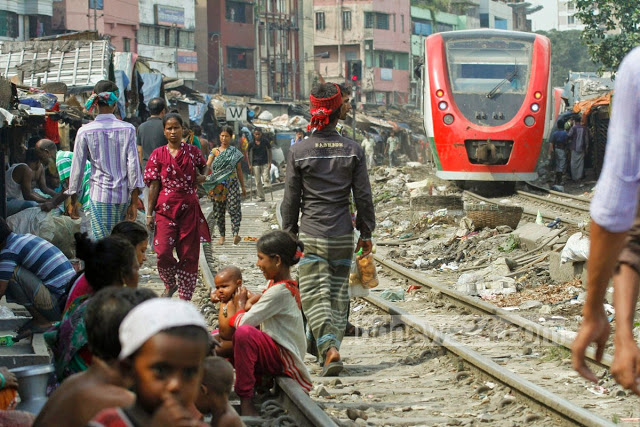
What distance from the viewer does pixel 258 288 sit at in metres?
10.9

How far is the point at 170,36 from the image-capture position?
59.1 metres

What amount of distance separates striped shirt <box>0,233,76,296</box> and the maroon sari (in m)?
1.97

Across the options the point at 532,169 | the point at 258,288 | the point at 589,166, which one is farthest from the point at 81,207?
the point at 589,166

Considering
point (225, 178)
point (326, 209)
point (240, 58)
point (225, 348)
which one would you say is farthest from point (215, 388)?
point (240, 58)

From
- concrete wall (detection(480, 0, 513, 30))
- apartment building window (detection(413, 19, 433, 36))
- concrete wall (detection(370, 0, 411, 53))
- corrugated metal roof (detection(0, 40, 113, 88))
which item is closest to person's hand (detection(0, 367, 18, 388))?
corrugated metal roof (detection(0, 40, 113, 88))

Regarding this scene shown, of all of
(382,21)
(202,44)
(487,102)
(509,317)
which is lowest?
(509,317)

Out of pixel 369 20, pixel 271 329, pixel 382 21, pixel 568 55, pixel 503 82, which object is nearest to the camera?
pixel 271 329

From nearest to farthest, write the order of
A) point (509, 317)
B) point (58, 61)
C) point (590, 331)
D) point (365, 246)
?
point (590, 331) → point (365, 246) → point (509, 317) → point (58, 61)

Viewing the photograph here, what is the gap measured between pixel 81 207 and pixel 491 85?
9818 millimetres

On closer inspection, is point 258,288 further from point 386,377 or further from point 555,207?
point 555,207

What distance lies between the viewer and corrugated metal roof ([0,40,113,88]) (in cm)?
2030

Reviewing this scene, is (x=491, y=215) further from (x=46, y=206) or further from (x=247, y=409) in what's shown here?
(x=247, y=409)

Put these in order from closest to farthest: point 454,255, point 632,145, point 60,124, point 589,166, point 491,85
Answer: point 632,145
point 454,255
point 60,124
point 491,85
point 589,166

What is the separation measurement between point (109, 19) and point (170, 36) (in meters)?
5.34
